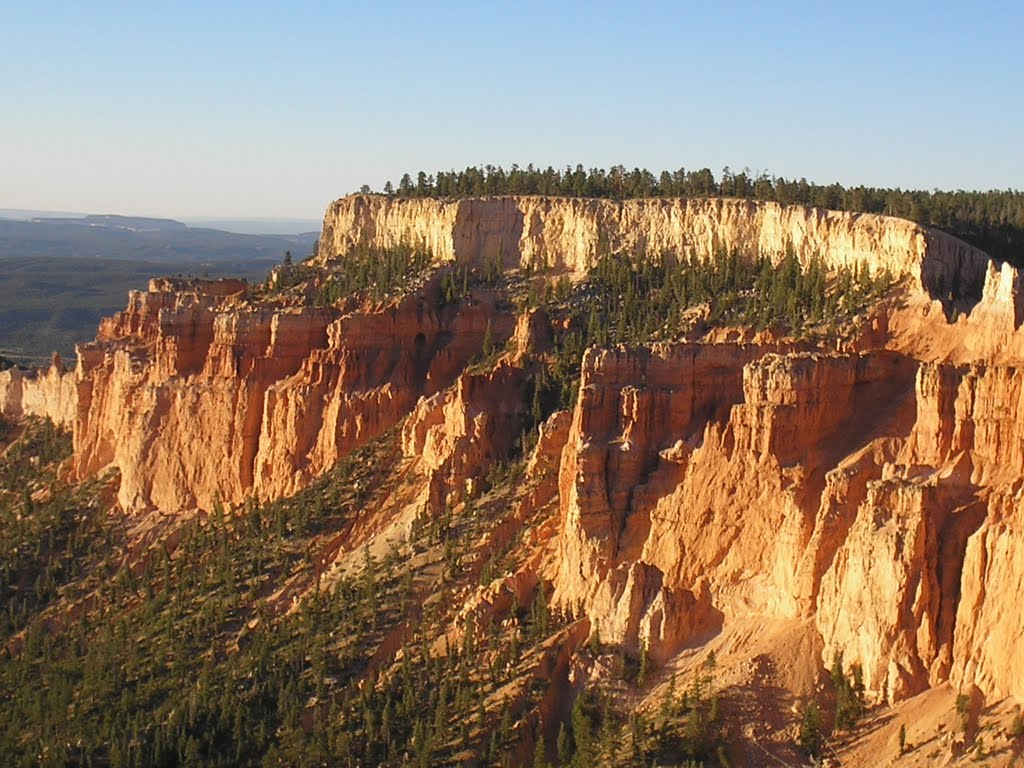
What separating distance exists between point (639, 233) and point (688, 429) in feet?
74.4

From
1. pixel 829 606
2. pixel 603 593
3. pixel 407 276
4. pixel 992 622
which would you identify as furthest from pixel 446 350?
pixel 992 622

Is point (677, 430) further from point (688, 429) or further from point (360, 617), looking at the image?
point (360, 617)

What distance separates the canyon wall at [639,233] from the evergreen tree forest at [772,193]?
7.73 feet

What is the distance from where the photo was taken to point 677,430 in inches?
2377

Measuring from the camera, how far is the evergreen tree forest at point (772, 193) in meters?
74.8

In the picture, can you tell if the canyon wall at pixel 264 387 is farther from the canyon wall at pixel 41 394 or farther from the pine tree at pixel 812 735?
the pine tree at pixel 812 735

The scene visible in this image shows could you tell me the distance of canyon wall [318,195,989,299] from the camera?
6600cm

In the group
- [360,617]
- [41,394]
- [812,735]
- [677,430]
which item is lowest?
[360,617]

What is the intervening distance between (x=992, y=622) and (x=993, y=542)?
2.20 metres

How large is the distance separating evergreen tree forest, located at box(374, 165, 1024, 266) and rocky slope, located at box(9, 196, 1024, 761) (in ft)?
13.9

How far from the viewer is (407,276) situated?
84.1 m

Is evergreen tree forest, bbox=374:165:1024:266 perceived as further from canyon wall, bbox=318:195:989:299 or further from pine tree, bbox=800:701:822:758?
pine tree, bbox=800:701:822:758

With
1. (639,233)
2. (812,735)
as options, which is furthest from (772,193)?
(812,735)

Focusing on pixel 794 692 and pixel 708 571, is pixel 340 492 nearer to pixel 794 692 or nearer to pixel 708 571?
pixel 708 571
